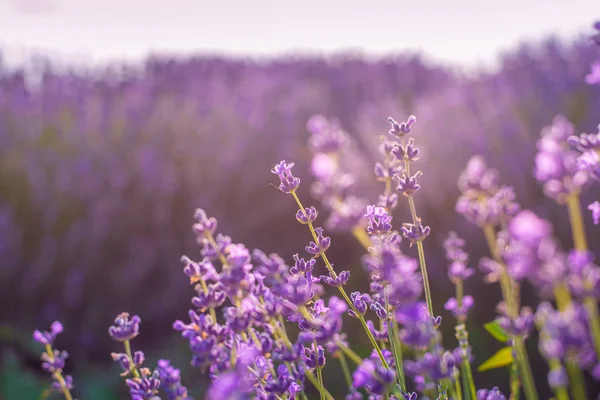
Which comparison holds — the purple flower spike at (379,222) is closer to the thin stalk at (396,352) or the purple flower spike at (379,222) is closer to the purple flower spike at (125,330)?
the thin stalk at (396,352)

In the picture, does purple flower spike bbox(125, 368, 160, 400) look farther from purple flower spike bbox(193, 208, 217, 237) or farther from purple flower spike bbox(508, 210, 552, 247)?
purple flower spike bbox(508, 210, 552, 247)

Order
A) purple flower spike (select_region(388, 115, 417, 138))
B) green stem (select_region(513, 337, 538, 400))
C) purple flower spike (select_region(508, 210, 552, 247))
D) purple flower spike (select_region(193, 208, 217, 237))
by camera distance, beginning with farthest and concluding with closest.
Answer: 1. purple flower spike (select_region(388, 115, 417, 138))
2. purple flower spike (select_region(193, 208, 217, 237))
3. green stem (select_region(513, 337, 538, 400))
4. purple flower spike (select_region(508, 210, 552, 247))

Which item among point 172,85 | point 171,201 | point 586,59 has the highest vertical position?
point 172,85

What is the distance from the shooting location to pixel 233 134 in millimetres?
5098

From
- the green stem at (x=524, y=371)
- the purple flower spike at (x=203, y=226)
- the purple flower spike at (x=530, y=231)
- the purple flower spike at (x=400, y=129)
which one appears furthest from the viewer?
the purple flower spike at (x=400, y=129)

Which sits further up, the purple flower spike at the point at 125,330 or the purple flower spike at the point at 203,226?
the purple flower spike at the point at 203,226

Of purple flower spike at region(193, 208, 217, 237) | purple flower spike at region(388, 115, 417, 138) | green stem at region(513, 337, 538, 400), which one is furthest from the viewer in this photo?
purple flower spike at region(388, 115, 417, 138)

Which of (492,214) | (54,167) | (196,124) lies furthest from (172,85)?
(492,214)

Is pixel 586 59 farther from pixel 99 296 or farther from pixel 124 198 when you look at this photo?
pixel 99 296

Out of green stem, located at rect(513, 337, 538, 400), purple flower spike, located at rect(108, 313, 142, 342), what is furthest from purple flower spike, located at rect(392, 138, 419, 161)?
purple flower spike, located at rect(108, 313, 142, 342)

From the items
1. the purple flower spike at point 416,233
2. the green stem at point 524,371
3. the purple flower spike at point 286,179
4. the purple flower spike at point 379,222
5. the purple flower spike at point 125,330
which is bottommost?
the green stem at point 524,371

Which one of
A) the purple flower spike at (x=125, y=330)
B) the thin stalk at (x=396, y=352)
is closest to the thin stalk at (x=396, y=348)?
the thin stalk at (x=396, y=352)

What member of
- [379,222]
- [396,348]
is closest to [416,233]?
[379,222]

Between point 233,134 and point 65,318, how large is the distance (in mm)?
1895
